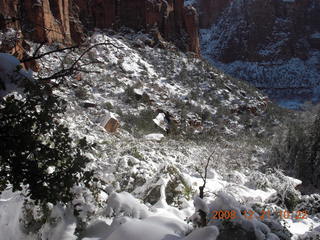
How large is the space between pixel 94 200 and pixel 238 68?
7308 centimetres

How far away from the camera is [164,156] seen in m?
8.60

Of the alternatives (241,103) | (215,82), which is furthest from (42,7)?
(241,103)

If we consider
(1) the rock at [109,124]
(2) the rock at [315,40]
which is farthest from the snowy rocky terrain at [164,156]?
(2) the rock at [315,40]

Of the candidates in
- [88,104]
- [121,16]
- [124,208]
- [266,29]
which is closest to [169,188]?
[124,208]

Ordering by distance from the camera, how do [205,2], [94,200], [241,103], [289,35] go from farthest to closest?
1. [205,2]
2. [289,35]
3. [241,103]
4. [94,200]

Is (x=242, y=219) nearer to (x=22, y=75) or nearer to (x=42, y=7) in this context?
(x=22, y=75)

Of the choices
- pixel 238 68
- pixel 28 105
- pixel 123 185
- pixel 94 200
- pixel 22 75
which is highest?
pixel 22 75

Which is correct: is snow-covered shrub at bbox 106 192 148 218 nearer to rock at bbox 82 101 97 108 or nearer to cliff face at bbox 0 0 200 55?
rock at bbox 82 101 97 108

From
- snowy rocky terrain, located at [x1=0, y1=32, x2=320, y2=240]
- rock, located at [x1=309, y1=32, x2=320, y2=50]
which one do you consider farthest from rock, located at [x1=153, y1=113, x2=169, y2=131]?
rock, located at [x1=309, y1=32, x2=320, y2=50]

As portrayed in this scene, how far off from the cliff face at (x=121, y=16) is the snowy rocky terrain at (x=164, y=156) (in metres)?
3.11

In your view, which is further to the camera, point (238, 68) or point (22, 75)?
point (238, 68)

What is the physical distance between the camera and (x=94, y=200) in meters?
3.16

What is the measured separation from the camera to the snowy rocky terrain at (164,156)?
8.30 feet

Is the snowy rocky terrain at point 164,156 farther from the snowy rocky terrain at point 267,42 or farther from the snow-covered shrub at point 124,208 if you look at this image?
the snowy rocky terrain at point 267,42
